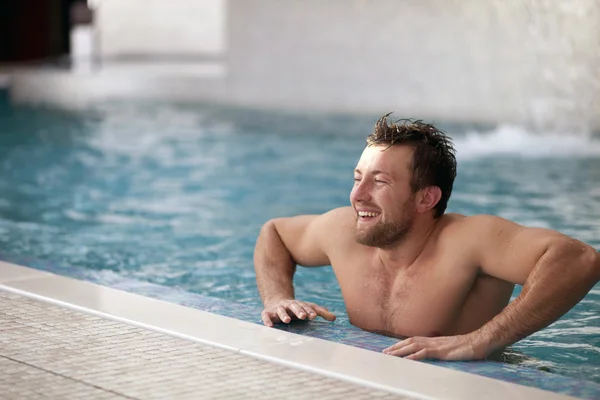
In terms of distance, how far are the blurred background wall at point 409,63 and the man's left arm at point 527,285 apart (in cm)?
971

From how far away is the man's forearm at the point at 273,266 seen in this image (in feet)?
13.2

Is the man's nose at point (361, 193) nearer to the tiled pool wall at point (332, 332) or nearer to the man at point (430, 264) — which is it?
the man at point (430, 264)

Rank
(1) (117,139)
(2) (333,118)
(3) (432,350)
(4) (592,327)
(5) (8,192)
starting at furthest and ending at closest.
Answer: (2) (333,118) < (1) (117,139) < (5) (8,192) < (4) (592,327) < (3) (432,350)

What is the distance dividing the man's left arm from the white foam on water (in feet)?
23.1

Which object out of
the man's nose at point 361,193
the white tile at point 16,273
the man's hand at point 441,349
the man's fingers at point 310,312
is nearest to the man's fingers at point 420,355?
the man's hand at point 441,349

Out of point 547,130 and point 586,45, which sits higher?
point 586,45

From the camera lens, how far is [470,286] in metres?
3.63

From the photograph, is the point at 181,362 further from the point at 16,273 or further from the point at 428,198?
the point at 16,273

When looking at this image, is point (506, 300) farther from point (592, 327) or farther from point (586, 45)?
point (586, 45)

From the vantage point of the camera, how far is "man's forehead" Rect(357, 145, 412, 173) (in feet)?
11.9

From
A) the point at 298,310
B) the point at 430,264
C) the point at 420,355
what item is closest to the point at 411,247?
the point at 430,264

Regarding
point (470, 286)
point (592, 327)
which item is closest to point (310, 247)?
point (470, 286)

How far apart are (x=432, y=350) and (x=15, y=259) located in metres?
2.45

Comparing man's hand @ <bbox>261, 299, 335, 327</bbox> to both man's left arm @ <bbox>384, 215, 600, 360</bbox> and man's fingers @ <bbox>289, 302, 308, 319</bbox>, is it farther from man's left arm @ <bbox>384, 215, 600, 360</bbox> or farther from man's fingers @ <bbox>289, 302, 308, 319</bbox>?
man's left arm @ <bbox>384, 215, 600, 360</bbox>
